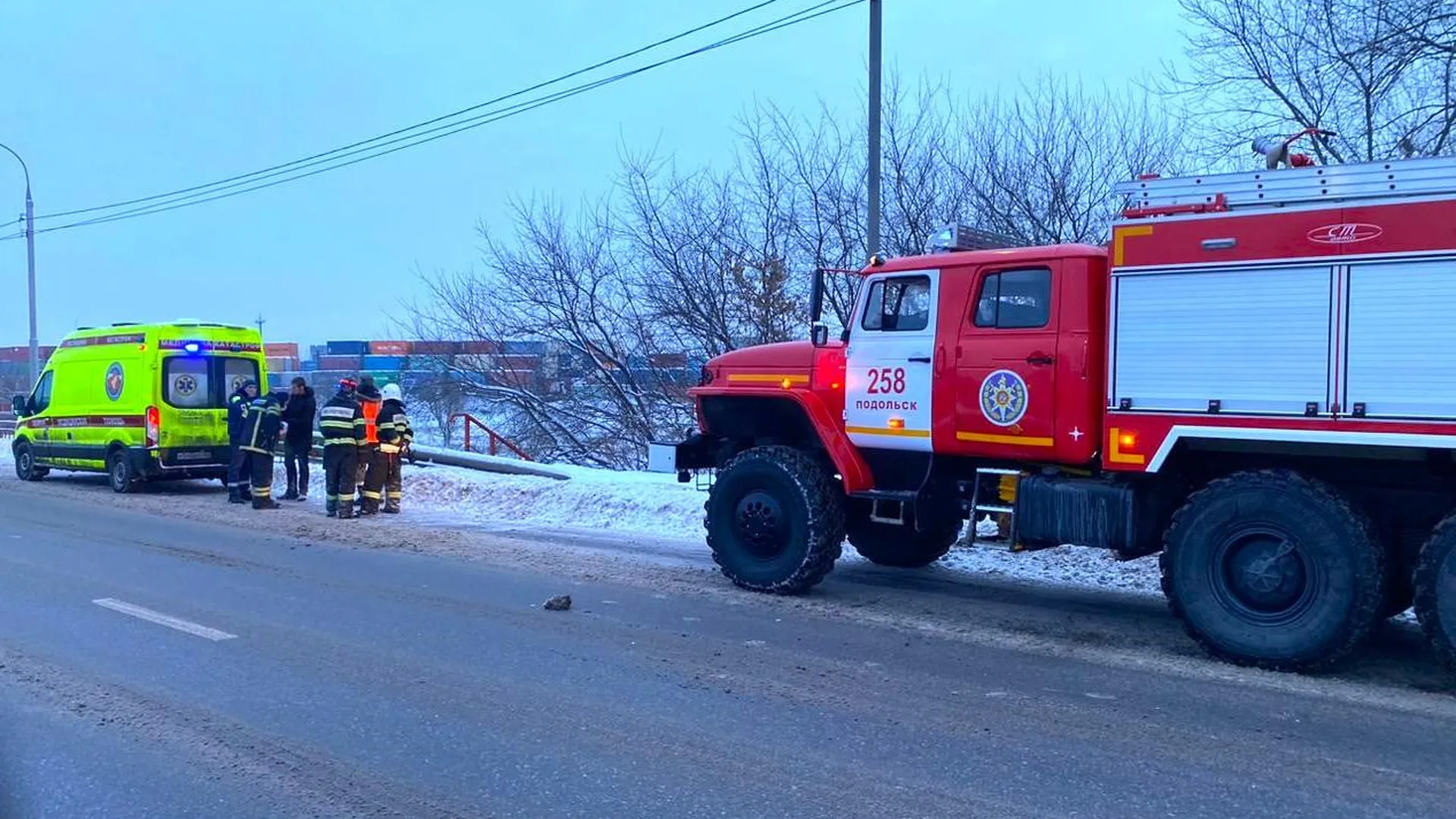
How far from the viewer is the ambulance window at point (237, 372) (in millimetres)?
16531

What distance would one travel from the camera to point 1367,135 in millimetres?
13688

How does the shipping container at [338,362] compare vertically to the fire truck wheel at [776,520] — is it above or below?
above

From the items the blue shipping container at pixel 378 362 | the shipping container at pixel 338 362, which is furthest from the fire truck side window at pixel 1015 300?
the shipping container at pixel 338 362

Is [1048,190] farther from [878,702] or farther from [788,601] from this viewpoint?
[878,702]

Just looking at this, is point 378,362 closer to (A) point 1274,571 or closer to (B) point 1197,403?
(B) point 1197,403

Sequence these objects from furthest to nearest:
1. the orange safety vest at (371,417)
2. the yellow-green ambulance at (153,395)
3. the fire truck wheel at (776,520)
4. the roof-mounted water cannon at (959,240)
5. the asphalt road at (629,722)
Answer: the yellow-green ambulance at (153,395) → the orange safety vest at (371,417) → the fire truck wheel at (776,520) → the roof-mounted water cannon at (959,240) → the asphalt road at (629,722)

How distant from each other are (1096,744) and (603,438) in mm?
17296

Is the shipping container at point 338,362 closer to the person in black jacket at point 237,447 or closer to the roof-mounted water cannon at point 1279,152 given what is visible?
the person in black jacket at point 237,447

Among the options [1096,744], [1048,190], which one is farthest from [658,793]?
[1048,190]

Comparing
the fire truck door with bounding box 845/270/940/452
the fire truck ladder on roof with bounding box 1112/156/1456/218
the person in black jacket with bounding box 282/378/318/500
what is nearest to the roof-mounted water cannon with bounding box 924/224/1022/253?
the fire truck door with bounding box 845/270/940/452

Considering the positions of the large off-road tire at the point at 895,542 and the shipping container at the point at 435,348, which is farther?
the shipping container at the point at 435,348

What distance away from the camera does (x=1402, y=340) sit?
Answer: 6066 millimetres

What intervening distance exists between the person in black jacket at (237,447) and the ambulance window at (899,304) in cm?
986

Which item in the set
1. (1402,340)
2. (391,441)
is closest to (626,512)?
(391,441)
